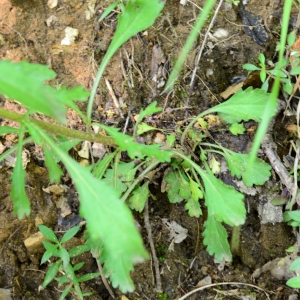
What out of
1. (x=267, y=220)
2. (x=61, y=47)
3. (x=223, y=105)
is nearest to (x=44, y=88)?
(x=223, y=105)

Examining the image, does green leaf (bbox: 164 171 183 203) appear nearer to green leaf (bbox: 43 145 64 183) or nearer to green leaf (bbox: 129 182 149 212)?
green leaf (bbox: 129 182 149 212)

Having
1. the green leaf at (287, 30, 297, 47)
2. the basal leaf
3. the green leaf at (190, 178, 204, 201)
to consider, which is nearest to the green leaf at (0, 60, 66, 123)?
the basal leaf

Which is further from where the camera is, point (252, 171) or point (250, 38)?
point (250, 38)

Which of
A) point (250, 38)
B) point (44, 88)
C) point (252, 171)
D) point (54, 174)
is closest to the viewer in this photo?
point (44, 88)

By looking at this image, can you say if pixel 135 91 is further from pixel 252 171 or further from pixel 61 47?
pixel 252 171

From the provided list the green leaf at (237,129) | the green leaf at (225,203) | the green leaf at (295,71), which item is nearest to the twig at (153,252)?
the green leaf at (225,203)

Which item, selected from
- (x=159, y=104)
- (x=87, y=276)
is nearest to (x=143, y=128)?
(x=159, y=104)
